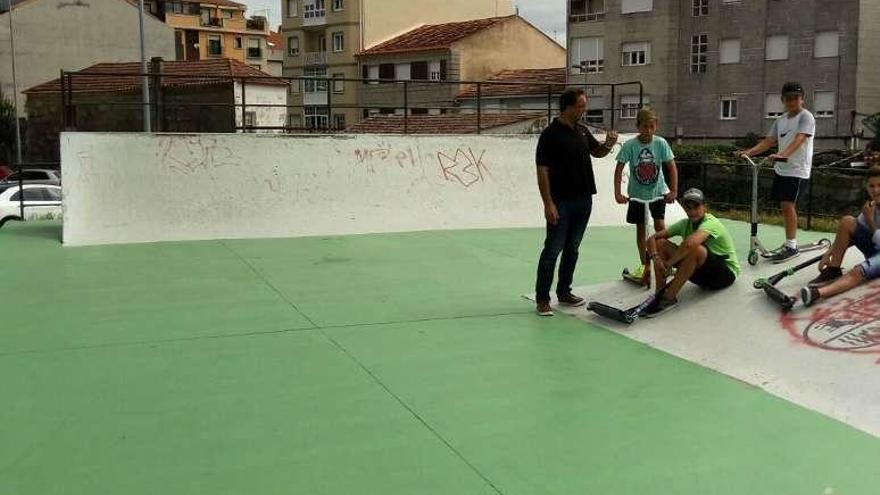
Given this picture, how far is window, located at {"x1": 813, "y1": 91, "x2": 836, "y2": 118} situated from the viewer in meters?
44.2

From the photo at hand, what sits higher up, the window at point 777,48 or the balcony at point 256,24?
the balcony at point 256,24

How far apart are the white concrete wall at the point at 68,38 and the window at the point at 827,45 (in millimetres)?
41299

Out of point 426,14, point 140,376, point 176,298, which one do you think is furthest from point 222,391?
point 426,14

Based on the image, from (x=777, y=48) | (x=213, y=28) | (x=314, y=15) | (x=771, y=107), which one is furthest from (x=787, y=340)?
(x=213, y=28)

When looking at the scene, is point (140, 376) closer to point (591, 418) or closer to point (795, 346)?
point (591, 418)

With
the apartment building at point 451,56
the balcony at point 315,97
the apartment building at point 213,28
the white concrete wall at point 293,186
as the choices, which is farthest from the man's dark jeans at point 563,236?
the apartment building at point 213,28

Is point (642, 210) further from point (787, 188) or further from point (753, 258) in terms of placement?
point (787, 188)

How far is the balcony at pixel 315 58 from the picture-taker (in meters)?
69.8

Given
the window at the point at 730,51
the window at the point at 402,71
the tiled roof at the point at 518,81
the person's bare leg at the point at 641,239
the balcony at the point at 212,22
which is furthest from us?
the balcony at the point at 212,22

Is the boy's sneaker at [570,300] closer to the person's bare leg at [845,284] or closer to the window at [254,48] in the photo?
the person's bare leg at [845,284]

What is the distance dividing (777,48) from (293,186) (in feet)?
134

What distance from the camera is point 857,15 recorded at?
43.0 meters

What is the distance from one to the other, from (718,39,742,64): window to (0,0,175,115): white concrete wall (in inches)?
1438

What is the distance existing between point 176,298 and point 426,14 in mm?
63387
